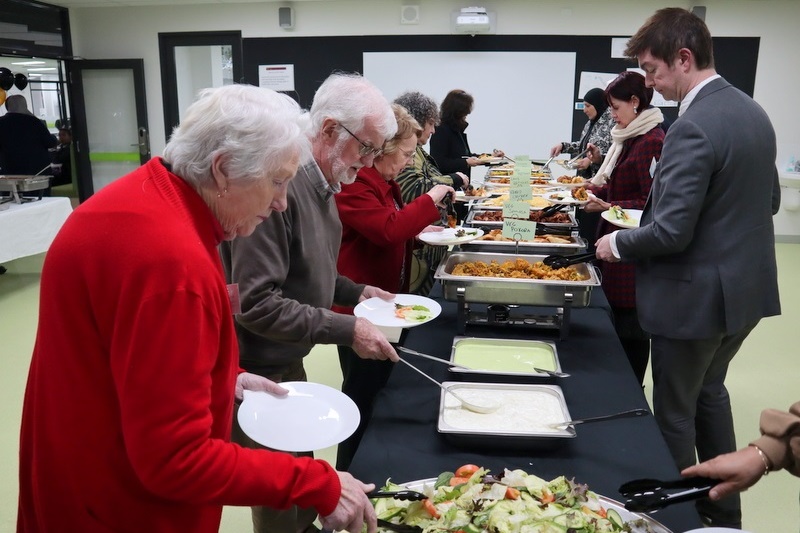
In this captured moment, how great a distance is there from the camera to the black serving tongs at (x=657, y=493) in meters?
0.86

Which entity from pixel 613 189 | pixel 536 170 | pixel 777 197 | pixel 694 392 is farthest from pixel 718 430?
pixel 536 170

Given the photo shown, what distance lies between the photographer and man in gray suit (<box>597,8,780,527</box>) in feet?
4.80

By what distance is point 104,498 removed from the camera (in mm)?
782

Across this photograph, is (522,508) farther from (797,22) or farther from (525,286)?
(797,22)

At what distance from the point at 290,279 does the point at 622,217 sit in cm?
134

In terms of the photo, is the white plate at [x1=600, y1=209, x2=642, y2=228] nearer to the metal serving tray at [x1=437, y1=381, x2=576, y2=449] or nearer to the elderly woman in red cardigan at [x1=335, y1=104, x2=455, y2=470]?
the elderly woman in red cardigan at [x1=335, y1=104, x2=455, y2=470]

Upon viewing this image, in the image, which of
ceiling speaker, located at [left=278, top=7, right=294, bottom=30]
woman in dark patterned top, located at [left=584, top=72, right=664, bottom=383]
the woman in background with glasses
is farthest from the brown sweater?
ceiling speaker, located at [left=278, top=7, right=294, bottom=30]

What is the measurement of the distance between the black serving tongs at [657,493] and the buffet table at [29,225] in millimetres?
4072

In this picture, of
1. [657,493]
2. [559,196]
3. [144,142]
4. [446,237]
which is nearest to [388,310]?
[446,237]

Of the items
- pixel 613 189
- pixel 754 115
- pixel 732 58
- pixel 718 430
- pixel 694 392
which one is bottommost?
pixel 718 430

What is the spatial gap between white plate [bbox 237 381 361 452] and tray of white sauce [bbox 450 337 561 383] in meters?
0.35

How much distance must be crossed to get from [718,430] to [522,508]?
1143mm

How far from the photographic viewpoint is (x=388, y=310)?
1597mm

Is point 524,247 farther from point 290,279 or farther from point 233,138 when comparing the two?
point 233,138
